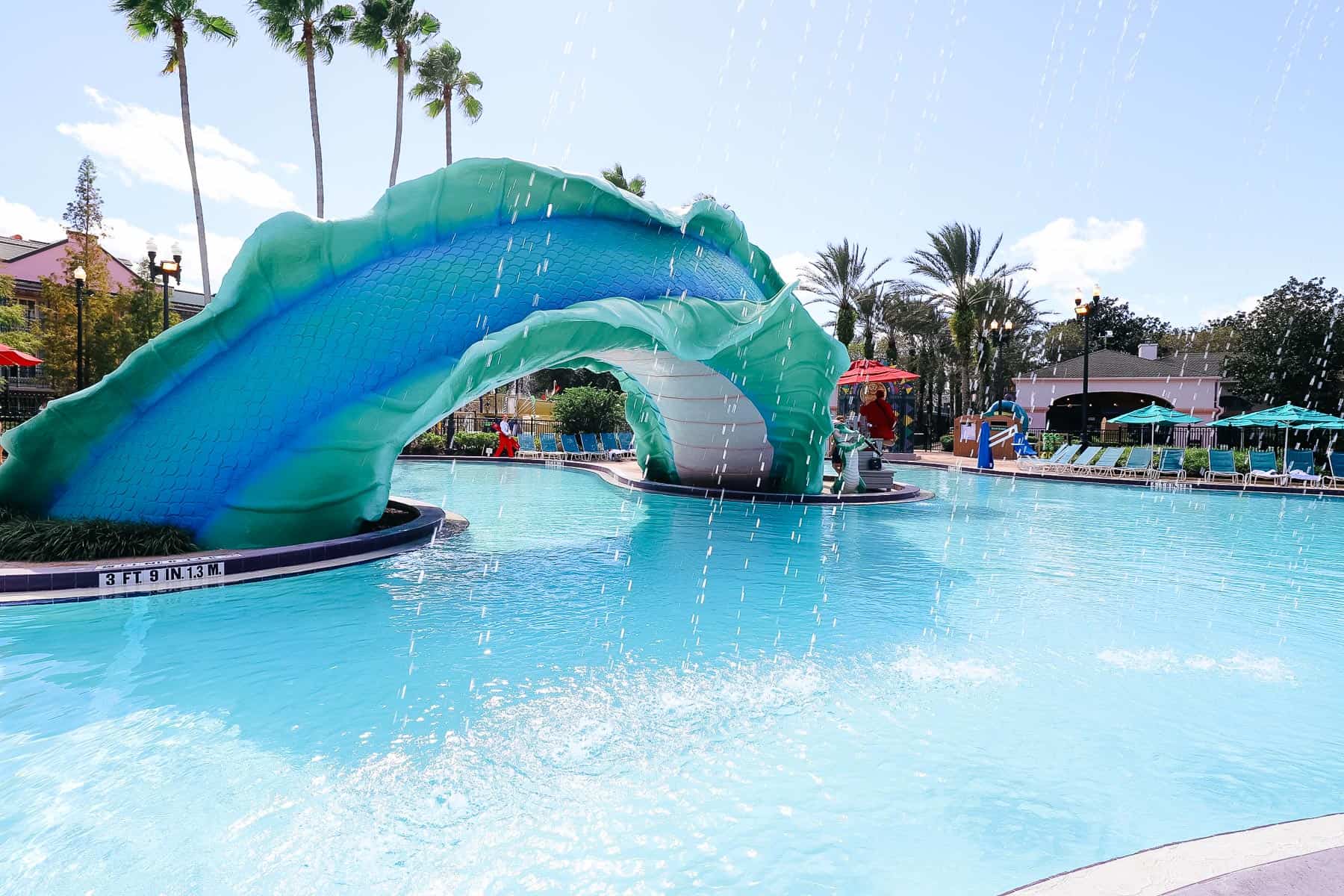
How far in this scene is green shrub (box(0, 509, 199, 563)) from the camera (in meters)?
6.91

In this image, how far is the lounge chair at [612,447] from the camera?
23500 mm

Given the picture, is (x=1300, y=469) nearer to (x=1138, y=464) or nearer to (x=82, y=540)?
(x=1138, y=464)

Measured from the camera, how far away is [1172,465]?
19969 mm

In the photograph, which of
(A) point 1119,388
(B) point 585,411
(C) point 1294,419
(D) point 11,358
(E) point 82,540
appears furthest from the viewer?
(A) point 1119,388

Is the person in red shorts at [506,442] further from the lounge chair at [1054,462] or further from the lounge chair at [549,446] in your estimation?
the lounge chair at [1054,462]

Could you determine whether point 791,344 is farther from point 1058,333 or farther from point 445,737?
point 1058,333

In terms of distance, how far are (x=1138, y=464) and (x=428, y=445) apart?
2052 centimetres

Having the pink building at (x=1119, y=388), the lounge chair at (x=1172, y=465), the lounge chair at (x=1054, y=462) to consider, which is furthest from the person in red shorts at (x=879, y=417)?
the pink building at (x=1119, y=388)

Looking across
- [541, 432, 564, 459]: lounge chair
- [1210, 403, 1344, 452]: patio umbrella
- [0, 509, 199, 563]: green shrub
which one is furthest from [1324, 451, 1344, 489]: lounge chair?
[0, 509, 199, 563]: green shrub

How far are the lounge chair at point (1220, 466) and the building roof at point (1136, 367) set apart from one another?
1682 centimetres

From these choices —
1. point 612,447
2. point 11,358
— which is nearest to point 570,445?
point 612,447

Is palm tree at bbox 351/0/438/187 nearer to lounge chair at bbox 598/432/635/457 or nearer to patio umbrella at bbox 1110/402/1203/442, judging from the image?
lounge chair at bbox 598/432/635/457

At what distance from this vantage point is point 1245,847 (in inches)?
103

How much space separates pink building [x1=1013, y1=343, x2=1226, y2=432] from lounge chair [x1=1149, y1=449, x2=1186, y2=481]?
1740 cm
